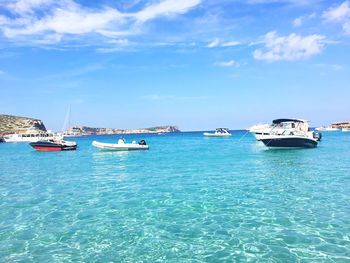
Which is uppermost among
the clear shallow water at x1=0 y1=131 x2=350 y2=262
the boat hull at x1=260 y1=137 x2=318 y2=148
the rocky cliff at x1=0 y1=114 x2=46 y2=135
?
the rocky cliff at x1=0 y1=114 x2=46 y2=135

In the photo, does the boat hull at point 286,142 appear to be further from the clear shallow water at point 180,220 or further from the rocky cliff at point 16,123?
the rocky cliff at point 16,123

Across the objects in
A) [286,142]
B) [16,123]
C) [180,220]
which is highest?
[16,123]

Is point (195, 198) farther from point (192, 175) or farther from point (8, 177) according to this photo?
point (8, 177)

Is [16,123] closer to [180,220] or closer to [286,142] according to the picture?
[286,142]

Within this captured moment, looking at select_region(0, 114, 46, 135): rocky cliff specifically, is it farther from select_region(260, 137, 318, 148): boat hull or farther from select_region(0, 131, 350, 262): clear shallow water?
select_region(0, 131, 350, 262): clear shallow water

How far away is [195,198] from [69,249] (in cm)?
830

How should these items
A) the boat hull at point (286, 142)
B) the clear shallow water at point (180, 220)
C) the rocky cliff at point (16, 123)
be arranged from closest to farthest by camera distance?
the clear shallow water at point (180, 220) < the boat hull at point (286, 142) < the rocky cliff at point (16, 123)

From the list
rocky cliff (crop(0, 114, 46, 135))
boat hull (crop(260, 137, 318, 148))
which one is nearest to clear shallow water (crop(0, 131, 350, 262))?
boat hull (crop(260, 137, 318, 148))

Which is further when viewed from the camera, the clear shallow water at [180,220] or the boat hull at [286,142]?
the boat hull at [286,142]

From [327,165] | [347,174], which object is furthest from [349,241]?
[327,165]

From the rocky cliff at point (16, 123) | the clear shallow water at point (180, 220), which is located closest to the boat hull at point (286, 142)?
the clear shallow water at point (180, 220)

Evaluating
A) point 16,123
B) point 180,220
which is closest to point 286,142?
point 180,220

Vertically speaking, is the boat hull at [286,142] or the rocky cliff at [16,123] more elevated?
the rocky cliff at [16,123]

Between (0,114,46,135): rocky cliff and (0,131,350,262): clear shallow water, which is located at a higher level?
(0,114,46,135): rocky cliff
